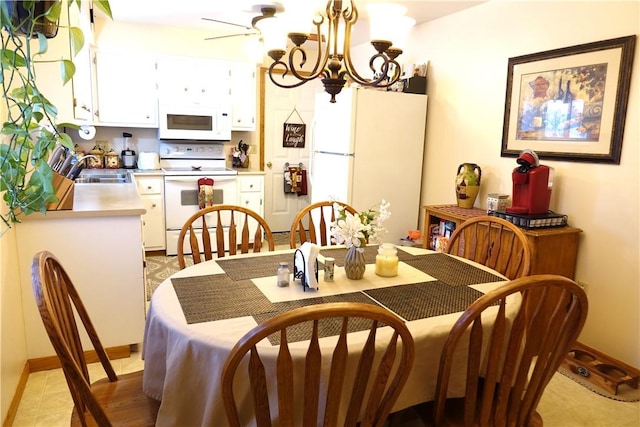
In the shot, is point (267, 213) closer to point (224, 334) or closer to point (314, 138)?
point (314, 138)

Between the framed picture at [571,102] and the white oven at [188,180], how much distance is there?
282 cm

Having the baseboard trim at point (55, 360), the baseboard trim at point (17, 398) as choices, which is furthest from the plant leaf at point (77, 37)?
the baseboard trim at point (55, 360)

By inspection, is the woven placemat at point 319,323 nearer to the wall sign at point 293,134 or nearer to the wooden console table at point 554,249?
the wooden console table at point 554,249

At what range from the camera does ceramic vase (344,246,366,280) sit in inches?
69.2

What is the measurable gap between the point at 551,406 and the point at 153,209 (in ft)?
12.4

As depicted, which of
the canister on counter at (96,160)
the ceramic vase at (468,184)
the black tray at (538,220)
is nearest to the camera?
the black tray at (538,220)

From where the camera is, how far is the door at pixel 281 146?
5.47 metres

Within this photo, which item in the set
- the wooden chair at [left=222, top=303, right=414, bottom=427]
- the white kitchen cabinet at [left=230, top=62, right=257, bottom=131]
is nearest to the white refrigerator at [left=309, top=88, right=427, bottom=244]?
the white kitchen cabinet at [left=230, top=62, right=257, bottom=131]

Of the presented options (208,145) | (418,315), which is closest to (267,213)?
(208,145)

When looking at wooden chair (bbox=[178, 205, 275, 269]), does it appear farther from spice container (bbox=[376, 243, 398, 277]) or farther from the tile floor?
the tile floor

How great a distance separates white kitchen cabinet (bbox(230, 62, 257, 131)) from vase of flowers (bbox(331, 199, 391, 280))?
11.6 ft

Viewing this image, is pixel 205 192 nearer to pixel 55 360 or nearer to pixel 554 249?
pixel 55 360

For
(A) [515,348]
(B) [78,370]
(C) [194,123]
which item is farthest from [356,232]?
(C) [194,123]

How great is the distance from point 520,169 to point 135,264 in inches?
92.4
